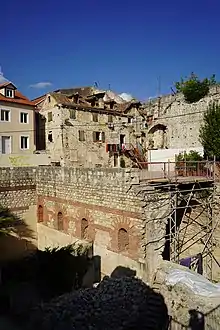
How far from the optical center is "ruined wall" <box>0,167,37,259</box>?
19.2 metres

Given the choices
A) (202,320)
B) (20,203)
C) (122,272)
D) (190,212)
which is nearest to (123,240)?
(122,272)

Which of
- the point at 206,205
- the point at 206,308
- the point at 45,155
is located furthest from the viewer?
the point at 45,155

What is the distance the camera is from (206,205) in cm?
1634

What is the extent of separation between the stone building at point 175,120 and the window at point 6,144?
13650 millimetres

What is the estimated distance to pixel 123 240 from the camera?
14539mm

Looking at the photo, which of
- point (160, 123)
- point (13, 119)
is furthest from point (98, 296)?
point (160, 123)

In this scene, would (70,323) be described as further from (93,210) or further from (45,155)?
(45,155)

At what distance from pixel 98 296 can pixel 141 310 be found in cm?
151

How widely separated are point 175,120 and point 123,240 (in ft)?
57.4

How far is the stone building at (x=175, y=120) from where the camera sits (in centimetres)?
2711

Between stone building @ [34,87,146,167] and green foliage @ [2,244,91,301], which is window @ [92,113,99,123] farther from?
green foliage @ [2,244,91,301]

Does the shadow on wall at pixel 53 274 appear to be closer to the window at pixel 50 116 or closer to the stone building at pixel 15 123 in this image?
the stone building at pixel 15 123

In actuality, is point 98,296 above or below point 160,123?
below

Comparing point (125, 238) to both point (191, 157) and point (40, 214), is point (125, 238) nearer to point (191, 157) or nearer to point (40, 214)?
point (40, 214)
